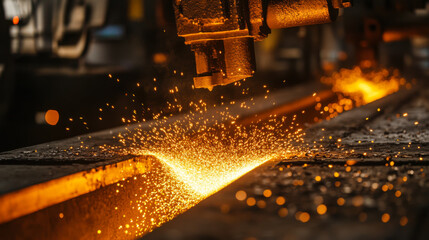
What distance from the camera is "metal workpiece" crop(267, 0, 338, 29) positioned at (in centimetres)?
184

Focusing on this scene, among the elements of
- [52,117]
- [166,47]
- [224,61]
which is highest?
[224,61]

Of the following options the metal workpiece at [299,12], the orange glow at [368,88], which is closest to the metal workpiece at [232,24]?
the metal workpiece at [299,12]

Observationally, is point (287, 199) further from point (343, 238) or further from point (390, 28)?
point (390, 28)

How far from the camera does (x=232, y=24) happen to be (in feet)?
5.95

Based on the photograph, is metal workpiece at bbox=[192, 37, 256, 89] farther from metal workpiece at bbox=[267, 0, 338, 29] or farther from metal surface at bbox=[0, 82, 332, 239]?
metal surface at bbox=[0, 82, 332, 239]

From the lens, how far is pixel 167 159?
2.34 meters

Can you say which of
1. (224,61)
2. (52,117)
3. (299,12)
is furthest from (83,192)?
(52,117)

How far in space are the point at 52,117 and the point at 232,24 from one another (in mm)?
5660

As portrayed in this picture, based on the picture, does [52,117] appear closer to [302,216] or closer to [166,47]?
[166,47]

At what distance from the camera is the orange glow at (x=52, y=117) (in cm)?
675

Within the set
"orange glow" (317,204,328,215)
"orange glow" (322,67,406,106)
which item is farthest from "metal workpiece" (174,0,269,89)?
"orange glow" (322,67,406,106)

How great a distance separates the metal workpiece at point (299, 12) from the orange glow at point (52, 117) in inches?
215

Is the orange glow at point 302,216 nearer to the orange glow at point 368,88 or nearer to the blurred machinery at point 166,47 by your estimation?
the blurred machinery at point 166,47

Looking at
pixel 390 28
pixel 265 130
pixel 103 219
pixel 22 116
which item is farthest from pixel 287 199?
pixel 22 116
